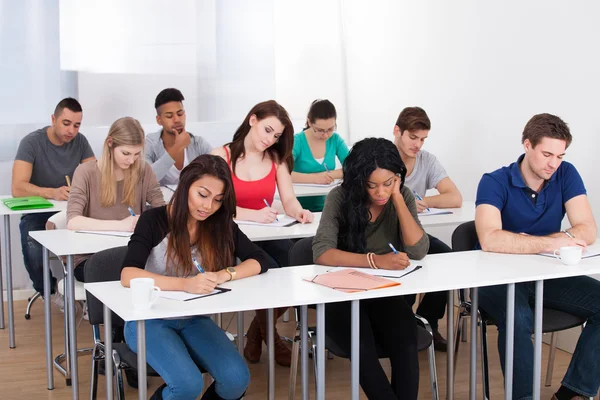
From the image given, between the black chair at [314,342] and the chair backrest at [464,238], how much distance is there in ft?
1.81

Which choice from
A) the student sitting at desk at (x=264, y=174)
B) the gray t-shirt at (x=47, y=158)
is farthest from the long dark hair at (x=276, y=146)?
the gray t-shirt at (x=47, y=158)

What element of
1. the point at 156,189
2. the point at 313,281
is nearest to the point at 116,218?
the point at 156,189

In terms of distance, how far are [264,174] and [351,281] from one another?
1.46m

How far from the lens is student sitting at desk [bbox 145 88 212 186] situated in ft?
17.7

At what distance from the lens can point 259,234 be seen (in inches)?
151

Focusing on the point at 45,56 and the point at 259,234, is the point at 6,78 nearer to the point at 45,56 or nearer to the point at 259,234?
the point at 45,56

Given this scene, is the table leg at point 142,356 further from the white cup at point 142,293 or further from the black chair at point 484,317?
the black chair at point 484,317

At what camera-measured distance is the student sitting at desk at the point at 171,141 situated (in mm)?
5391

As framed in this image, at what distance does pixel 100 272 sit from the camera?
10.4 feet

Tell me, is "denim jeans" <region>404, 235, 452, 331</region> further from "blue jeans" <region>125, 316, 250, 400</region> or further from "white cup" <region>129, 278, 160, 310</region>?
"white cup" <region>129, 278, 160, 310</region>

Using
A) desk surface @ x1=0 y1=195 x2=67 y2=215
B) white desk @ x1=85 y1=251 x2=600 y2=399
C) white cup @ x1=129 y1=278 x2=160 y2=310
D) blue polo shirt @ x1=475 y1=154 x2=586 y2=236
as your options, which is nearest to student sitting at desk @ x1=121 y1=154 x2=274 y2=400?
white desk @ x1=85 y1=251 x2=600 y2=399

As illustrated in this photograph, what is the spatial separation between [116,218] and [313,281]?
4.88ft

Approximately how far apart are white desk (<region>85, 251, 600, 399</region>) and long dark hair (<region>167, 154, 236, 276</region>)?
0.53ft

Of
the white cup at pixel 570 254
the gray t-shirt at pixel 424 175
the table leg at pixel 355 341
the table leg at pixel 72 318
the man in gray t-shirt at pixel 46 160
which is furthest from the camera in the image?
the man in gray t-shirt at pixel 46 160
